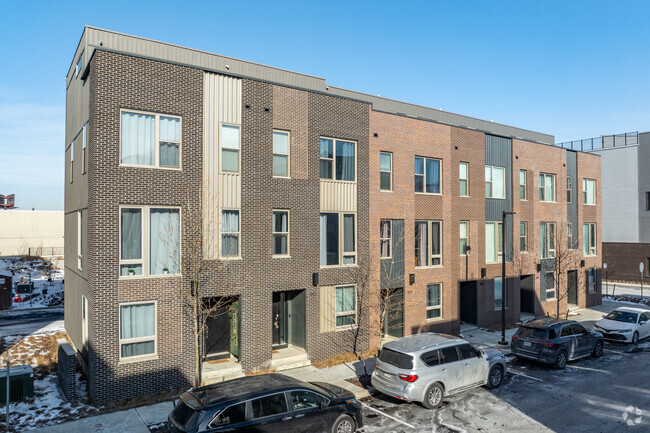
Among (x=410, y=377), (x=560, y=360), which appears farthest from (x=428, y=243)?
(x=410, y=377)

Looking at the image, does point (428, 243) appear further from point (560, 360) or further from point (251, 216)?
point (251, 216)

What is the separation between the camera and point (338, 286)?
18969 mm

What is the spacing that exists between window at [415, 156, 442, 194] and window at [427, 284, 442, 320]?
4.78 meters

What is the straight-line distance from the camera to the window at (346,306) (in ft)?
62.3

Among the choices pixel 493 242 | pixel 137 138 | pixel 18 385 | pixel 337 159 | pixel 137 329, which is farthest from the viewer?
pixel 493 242

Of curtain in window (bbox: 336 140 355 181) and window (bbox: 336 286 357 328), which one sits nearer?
window (bbox: 336 286 357 328)

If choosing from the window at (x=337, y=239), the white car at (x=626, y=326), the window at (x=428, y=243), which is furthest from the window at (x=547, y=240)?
the window at (x=337, y=239)

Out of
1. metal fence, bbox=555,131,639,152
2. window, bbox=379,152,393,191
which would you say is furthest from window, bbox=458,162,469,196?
metal fence, bbox=555,131,639,152

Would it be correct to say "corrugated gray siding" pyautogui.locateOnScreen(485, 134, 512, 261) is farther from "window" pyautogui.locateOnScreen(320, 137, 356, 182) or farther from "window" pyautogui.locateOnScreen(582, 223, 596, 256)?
"window" pyautogui.locateOnScreen(320, 137, 356, 182)

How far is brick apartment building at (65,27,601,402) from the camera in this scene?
14.3 metres

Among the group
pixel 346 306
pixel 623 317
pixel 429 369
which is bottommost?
pixel 623 317

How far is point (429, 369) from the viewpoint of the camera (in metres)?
13.3

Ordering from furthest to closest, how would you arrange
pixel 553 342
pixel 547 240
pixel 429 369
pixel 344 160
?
1. pixel 547 240
2. pixel 344 160
3. pixel 553 342
4. pixel 429 369

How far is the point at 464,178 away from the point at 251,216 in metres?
12.8
